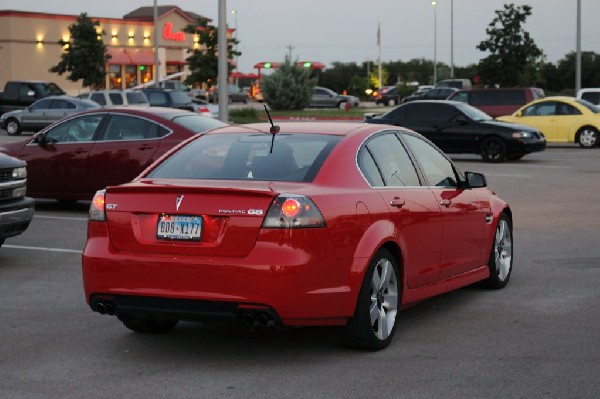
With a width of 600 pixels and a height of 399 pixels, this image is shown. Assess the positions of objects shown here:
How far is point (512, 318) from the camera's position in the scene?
28.5ft

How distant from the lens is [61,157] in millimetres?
16578

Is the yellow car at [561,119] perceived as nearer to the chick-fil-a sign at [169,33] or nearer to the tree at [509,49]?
the tree at [509,49]

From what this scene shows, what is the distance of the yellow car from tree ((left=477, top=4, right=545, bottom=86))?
1105 inches

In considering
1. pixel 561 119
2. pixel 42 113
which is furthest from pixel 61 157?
pixel 42 113

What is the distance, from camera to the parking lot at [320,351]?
21.3 feet

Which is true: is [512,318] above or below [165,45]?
below

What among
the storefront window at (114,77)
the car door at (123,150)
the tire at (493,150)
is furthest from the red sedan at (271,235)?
the storefront window at (114,77)

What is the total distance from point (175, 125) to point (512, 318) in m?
8.53

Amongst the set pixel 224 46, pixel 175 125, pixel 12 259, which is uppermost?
pixel 224 46

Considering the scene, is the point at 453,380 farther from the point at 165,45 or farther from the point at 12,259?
the point at 165,45

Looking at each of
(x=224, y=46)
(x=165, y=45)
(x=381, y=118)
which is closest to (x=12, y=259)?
(x=224, y=46)

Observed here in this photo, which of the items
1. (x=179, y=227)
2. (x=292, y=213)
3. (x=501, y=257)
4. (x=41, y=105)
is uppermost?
(x=41, y=105)

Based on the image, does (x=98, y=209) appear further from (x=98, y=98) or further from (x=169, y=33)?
(x=169, y=33)

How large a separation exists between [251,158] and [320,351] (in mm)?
1395
